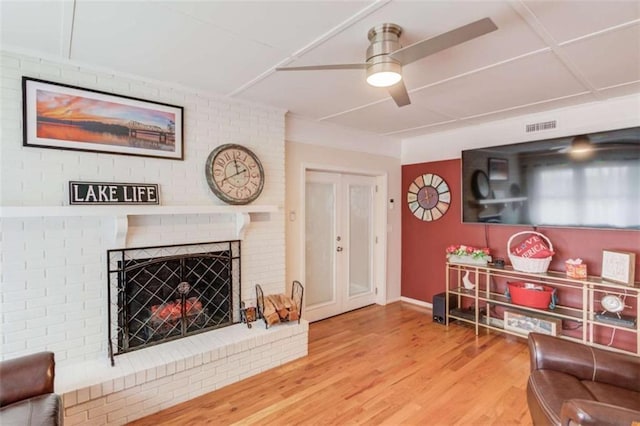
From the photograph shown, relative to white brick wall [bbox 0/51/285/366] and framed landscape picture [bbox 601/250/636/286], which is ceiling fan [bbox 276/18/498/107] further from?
framed landscape picture [bbox 601/250/636/286]

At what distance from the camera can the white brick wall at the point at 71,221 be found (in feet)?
6.91

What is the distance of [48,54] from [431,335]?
13.5 ft

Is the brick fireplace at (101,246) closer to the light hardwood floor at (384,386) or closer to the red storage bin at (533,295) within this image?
the light hardwood floor at (384,386)

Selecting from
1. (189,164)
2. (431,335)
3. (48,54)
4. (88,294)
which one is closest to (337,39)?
(189,164)

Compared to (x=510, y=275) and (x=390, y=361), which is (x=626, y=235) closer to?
(x=510, y=275)

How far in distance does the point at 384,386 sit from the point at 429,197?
2718 mm

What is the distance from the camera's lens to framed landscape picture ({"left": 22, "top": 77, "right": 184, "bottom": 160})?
2.18 meters

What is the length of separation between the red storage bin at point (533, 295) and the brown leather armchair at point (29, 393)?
3719 millimetres

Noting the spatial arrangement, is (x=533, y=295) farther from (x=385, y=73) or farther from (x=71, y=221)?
(x=71, y=221)

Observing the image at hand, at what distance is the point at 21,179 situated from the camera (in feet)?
7.02

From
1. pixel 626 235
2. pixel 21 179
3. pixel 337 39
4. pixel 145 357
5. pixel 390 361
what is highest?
pixel 337 39

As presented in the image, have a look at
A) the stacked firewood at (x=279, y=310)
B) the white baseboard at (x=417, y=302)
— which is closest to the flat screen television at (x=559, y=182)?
the white baseboard at (x=417, y=302)

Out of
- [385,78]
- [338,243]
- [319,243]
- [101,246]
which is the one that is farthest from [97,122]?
[338,243]

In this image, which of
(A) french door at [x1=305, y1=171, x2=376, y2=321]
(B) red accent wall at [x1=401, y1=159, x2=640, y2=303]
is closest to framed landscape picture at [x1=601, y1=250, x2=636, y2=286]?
(B) red accent wall at [x1=401, y1=159, x2=640, y2=303]
